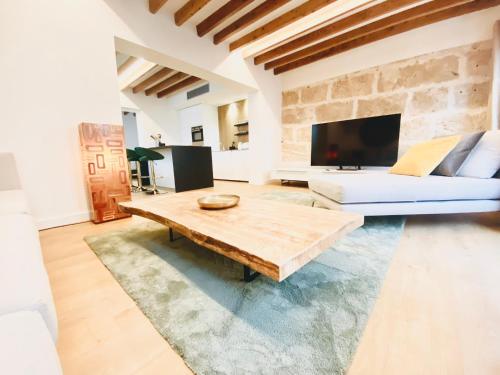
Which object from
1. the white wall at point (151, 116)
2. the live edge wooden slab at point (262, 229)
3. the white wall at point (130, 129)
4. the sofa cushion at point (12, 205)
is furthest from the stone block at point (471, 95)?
the white wall at point (130, 129)

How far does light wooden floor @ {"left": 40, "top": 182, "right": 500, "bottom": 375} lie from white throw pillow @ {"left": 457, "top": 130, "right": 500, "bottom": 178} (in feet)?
2.47

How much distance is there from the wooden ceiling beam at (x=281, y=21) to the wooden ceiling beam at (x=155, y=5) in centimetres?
128

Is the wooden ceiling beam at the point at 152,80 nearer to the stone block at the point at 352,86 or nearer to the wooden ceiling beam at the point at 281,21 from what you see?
the wooden ceiling beam at the point at 281,21

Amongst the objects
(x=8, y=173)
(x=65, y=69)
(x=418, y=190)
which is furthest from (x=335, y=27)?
(x=8, y=173)

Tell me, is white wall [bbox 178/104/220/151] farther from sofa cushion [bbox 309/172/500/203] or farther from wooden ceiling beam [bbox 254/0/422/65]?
sofa cushion [bbox 309/172/500/203]

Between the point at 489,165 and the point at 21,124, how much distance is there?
4.02 metres

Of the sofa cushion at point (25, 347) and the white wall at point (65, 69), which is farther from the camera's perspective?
the white wall at point (65, 69)

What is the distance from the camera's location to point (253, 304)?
91 cm

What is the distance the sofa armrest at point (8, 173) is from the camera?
1.70m

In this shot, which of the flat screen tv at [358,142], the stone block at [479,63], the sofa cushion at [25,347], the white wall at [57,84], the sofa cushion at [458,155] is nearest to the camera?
the sofa cushion at [25,347]

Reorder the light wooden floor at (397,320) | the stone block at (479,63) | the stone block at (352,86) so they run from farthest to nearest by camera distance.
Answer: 1. the stone block at (352,86)
2. the stone block at (479,63)
3. the light wooden floor at (397,320)

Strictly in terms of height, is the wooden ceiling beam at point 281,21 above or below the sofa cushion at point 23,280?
above

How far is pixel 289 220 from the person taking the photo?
1059 mm

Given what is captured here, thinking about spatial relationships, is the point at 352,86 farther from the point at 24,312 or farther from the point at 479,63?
the point at 24,312
